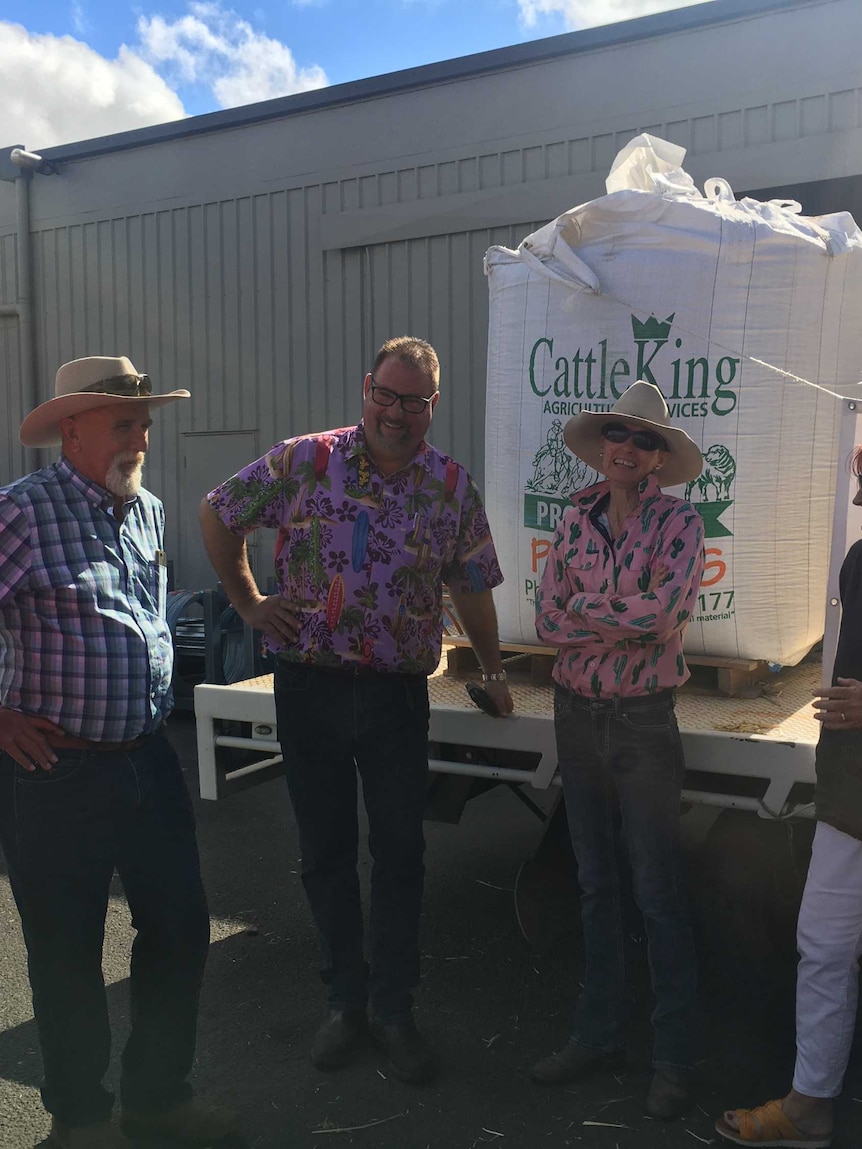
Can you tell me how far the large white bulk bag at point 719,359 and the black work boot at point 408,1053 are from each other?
1409 millimetres

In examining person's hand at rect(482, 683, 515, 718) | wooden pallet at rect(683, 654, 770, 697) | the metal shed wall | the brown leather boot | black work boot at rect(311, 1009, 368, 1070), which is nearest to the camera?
the brown leather boot

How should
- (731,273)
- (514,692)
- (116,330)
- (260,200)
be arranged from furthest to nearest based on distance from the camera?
(116,330), (260,200), (514,692), (731,273)

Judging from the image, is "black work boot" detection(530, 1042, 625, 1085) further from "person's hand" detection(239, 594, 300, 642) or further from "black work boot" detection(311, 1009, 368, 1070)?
"person's hand" detection(239, 594, 300, 642)

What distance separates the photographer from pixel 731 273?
10.2 ft

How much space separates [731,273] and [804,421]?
0.49m

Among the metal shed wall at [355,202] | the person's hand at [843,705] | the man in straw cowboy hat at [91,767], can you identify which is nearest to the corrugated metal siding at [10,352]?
the metal shed wall at [355,202]

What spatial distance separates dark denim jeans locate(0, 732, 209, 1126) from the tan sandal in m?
1.34

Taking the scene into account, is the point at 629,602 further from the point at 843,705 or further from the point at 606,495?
the point at 843,705

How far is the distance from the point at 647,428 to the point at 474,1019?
72.7 inches

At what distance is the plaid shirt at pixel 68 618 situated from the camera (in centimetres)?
233

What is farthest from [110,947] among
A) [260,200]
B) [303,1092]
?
[260,200]

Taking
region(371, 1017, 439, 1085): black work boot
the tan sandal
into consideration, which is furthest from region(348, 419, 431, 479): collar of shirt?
the tan sandal

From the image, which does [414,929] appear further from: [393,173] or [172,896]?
[393,173]

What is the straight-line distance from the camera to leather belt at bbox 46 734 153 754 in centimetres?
238
